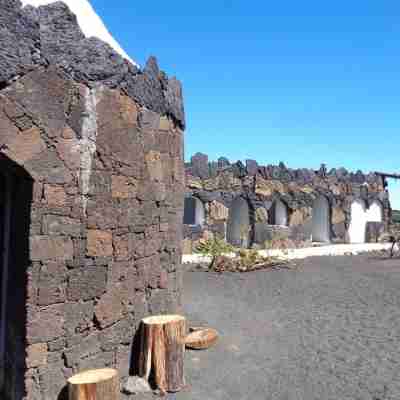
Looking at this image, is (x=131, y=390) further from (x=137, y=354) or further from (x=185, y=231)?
(x=185, y=231)

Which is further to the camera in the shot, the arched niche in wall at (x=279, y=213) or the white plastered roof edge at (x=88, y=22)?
the arched niche in wall at (x=279, y=213)

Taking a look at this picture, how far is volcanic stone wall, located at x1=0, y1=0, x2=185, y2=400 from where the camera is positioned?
9.89 ft

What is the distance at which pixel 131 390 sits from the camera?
361 centimetres

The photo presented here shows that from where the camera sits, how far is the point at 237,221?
14336 mm

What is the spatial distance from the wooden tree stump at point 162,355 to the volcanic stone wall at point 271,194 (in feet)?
26.6

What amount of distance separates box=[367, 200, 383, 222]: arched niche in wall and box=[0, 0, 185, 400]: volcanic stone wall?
15971 mm

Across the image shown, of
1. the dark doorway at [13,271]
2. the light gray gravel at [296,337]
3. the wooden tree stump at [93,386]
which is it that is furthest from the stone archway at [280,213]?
the wooden tree stump at [93,386]

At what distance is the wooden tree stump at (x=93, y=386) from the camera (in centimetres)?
300

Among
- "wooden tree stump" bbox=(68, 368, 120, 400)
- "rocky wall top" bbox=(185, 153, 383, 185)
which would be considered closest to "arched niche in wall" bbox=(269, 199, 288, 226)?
"rocky wall top" bbox=(185, 153, 383, 185)

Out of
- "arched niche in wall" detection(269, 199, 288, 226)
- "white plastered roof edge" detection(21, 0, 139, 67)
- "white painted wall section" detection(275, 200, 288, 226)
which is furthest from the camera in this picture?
"white painted wall section" detection(275, 200, 288, 226)

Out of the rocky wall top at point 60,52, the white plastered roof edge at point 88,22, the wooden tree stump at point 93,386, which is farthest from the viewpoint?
the white plastered roof edge at point 88,22

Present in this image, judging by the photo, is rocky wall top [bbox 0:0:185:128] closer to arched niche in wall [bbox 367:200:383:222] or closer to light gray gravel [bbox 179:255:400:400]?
light gray gravel [bbox 179:255:400:400]

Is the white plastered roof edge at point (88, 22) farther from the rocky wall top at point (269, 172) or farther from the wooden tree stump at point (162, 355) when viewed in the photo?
the rocky wall top at point (269, 172)

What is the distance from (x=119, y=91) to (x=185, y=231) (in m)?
8.43
